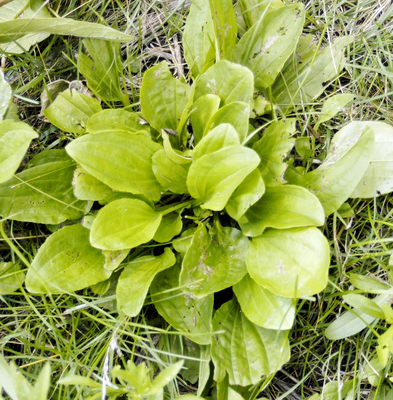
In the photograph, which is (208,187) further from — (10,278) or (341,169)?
(10,278)

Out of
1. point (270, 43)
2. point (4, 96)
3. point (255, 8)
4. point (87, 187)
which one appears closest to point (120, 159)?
point (87, 187)

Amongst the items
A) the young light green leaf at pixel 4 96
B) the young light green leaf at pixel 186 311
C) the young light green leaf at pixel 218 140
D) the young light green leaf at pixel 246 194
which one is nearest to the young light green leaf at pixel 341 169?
the young light green leaf at pixel 246 194

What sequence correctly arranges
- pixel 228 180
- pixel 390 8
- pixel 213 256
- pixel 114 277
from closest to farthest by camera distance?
pixel 228 180 → pixel 213 256 → pixel 114 277 → pixel 390 8

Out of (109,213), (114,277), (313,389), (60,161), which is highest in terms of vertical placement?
(60,161)

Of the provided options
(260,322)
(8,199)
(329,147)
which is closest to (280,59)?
(329,147)

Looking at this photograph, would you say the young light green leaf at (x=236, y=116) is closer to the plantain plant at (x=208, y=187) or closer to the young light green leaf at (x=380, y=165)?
the plantain plant at (x=208, y=187)

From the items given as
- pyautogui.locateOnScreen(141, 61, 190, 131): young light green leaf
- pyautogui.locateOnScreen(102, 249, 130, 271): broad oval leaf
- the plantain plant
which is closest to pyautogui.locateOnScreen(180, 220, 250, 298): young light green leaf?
the plantain plant

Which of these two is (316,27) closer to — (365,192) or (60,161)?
(365,192)
